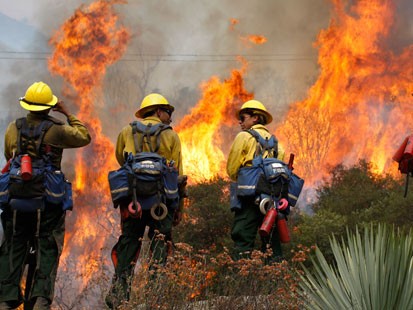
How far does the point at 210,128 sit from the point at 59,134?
22.1m

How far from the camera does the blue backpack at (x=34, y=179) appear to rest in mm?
7027

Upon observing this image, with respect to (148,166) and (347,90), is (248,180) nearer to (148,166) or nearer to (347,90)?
(148,166)

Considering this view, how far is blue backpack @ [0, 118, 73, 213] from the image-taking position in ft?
23.1

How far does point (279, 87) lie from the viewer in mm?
35938

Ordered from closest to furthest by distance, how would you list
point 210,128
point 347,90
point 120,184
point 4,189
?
1. point 4,189
2. point 120,184
3. point 210,128
4. point 347,90

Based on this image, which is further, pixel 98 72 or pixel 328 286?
pixel 98 72

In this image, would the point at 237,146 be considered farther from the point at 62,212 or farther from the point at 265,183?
the point at 62,212

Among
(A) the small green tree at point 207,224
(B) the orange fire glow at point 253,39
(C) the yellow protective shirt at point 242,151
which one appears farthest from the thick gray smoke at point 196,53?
(C) the yellow protective shirt at point 242,151

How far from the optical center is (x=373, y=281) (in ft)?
16.5

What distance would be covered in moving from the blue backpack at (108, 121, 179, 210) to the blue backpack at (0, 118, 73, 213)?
520mm

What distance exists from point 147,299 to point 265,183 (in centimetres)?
268

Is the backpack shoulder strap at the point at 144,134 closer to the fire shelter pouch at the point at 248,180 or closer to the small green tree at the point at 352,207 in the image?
the fire shelter pouch at the point at 248,180

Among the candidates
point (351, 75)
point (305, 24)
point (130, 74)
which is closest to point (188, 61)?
point (130, 74)

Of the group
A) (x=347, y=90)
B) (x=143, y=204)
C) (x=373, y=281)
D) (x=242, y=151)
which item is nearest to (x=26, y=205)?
(x=143, y=204)
